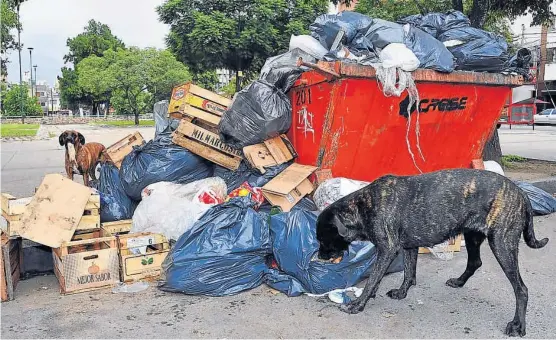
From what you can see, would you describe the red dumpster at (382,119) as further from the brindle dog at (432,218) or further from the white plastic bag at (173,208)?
the brindle dog at (432,218)

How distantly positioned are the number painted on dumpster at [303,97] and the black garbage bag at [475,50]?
156cm

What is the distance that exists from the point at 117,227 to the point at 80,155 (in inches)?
74.5

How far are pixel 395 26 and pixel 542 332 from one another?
299cm

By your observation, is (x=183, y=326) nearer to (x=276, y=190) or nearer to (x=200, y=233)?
(x=200, y=233)

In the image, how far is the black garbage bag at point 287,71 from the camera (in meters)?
5.13

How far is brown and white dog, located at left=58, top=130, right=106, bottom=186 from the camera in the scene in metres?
5.98

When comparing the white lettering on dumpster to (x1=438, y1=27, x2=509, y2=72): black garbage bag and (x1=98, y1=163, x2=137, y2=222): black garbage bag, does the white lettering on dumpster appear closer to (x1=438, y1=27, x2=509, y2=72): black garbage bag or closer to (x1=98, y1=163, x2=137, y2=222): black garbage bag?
(x1=438, y1=27, x2=509, y2=72): black garbage bag

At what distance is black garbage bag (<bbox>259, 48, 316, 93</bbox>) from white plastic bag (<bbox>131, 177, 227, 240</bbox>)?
4.25 ft

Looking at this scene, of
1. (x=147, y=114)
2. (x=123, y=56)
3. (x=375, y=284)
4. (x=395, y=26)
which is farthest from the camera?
(x=147, y=114)

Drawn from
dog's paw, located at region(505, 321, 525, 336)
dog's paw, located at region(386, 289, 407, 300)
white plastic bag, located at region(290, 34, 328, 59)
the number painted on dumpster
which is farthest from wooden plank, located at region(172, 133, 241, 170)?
dog's paw, located at region(505, 321, 525, 336)

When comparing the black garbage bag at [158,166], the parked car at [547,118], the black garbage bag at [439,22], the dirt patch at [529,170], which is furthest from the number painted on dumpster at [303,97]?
the parked car at [547,118]

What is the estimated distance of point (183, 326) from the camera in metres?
3.06

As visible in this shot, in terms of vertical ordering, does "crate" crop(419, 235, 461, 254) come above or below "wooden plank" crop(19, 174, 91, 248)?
below

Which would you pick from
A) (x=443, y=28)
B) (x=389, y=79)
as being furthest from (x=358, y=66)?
(x=443, y=28)
